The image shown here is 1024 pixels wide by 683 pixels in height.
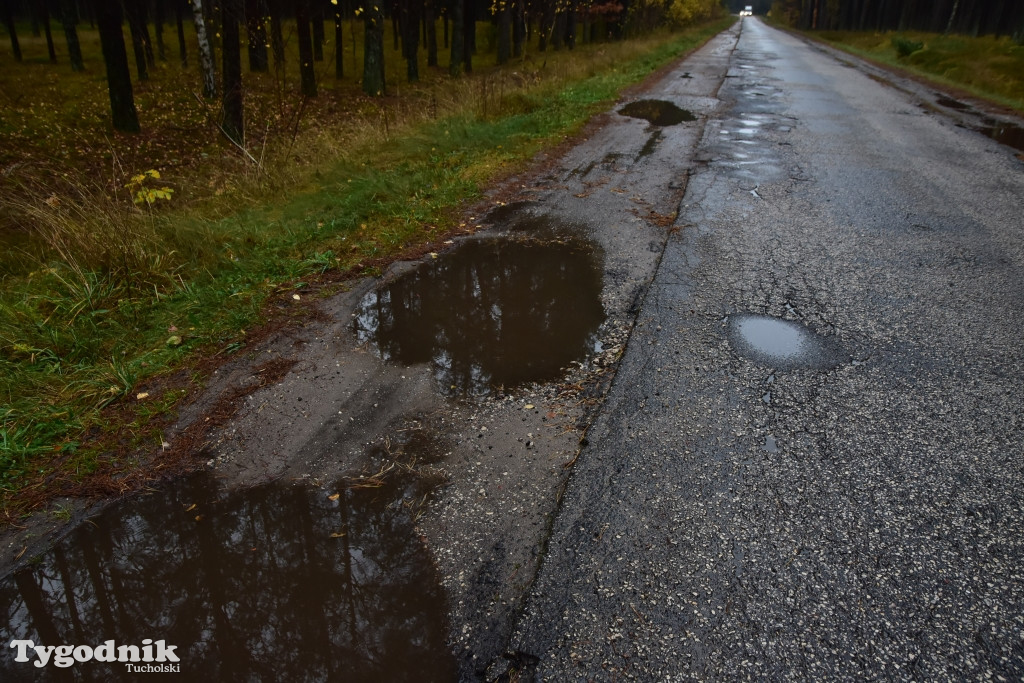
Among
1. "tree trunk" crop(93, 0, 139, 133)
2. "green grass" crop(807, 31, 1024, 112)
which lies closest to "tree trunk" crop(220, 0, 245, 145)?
"tree trunk" crop(93, 0, 139, 133)

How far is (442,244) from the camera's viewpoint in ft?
18.3

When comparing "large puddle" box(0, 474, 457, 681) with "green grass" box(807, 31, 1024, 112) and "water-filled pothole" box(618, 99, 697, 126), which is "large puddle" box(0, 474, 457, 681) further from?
"green grass" box(807, 31, 1024, 112)

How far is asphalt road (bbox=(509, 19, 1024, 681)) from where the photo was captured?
2.01m

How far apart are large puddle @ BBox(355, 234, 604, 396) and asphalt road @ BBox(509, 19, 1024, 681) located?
0.54 m

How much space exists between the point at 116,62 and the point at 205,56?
260 centimetres

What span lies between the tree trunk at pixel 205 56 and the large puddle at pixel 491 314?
12.0 m

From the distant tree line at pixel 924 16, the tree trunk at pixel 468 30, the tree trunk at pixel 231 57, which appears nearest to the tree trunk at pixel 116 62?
the tree trunk at pixel 231 57

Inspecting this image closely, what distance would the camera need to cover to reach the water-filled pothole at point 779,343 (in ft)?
11.8

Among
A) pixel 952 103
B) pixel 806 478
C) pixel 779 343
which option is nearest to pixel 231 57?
pixel 779 343

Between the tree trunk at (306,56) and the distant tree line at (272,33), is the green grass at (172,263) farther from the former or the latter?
the tree trunk at (306,56)

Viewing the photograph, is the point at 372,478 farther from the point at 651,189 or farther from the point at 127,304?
the point at 651,189

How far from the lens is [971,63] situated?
61.3 feet

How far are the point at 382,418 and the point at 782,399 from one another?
7.20ft

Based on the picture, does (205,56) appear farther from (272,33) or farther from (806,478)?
(806,478)
